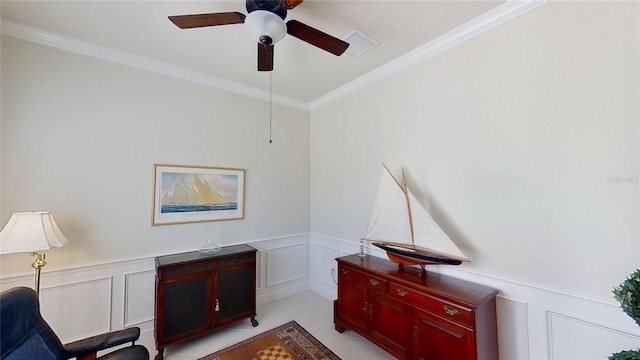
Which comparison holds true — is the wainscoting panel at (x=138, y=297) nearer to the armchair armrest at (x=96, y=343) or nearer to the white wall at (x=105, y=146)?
the white wall at (x=105, y=146)

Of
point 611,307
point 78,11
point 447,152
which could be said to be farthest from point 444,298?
point 78,11

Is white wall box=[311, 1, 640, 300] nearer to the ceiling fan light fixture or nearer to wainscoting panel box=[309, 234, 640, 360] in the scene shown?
wainscoting panel box=[309, 234, 640, 360]

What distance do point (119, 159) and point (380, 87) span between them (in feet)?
9.39

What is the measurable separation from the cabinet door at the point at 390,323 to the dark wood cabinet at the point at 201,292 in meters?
1.36

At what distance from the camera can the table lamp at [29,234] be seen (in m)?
1.71

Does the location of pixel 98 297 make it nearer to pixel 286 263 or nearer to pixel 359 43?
pixel 286 263

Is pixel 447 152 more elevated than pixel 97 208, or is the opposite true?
pixel 447 152

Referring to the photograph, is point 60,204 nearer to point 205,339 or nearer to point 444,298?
point 205,339

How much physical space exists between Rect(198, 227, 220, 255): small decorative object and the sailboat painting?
1.71 m

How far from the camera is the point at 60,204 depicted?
2.22 meters

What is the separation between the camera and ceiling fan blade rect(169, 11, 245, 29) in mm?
1546

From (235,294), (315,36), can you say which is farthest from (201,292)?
(315,36)

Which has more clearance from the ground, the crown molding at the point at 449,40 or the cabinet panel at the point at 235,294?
the crown molding at the point at 449,40

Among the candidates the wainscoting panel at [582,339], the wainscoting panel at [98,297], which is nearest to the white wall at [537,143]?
the wainscoting panel at [582,339]
